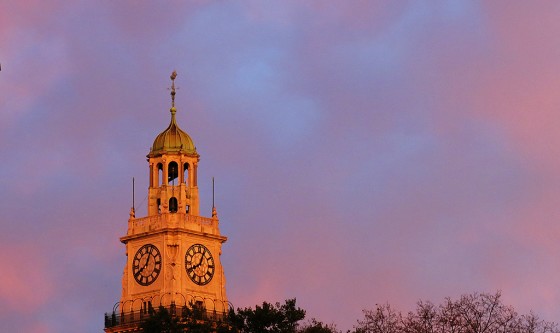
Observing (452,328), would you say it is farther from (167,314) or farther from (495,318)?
(167,314)

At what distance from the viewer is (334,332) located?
642ft

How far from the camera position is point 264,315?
7574 inches

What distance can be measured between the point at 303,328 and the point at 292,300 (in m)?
2.06

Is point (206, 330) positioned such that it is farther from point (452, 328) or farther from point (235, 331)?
point (452, 328)

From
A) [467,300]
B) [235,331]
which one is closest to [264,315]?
[235,331]

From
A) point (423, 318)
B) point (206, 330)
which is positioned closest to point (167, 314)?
point (206, 330)

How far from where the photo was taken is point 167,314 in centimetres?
19388

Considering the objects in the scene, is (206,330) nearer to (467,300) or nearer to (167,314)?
(167,314)

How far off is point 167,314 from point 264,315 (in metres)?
6.62

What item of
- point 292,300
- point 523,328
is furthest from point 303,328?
point 523,328

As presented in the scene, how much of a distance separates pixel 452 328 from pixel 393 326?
398 cm

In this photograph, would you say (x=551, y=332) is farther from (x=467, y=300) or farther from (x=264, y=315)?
(x=264, y=315)

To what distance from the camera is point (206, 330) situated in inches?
7525

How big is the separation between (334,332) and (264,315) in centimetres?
584
